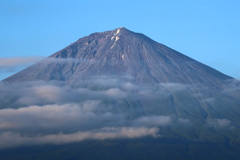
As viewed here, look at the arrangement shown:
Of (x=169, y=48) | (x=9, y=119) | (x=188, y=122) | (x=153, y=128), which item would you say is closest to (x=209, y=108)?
(x=188, y=122)

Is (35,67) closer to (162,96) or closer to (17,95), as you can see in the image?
(17,95)

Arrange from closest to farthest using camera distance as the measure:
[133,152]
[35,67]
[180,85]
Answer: [133,152] → [180,85] → [35,67]

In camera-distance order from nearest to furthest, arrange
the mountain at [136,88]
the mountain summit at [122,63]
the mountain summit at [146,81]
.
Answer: the mountain at [136,88], the mountain summit at [146,81], the mountain summit at [122,63]

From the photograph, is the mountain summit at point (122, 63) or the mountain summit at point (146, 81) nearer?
the mountain summit at point (146, 81)

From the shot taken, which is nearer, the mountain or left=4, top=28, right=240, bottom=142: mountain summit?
the mountain

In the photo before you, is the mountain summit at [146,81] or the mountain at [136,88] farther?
the mountain summit at [146,81]

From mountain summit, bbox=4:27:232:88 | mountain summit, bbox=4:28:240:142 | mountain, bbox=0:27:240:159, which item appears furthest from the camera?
mountain summit, bbox=4:27:232:88

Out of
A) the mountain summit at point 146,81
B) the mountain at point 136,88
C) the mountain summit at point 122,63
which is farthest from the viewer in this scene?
the mountain summit at point 122,63
